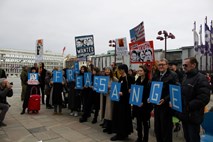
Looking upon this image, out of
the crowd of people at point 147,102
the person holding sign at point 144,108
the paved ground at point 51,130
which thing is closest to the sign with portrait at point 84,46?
the crowd of people at point 147,102

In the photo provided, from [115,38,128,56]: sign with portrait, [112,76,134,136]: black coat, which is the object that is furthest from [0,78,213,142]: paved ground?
[115,38,128,56]: sign with portrait

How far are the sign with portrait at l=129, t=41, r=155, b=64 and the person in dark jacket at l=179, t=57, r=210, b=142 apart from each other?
3.63m

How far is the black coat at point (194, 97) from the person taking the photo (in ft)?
11.5

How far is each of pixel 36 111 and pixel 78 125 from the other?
104 inches

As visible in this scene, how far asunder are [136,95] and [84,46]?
5.25 m

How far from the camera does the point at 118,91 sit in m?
5.33

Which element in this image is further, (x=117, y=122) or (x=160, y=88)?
(x=117, y=122)

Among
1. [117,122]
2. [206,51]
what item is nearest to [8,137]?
[117,122]

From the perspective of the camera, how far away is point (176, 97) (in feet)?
12.4

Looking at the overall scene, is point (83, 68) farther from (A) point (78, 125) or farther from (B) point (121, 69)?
(B) point (121, 69)

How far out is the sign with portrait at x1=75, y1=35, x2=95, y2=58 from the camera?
31.2 feet

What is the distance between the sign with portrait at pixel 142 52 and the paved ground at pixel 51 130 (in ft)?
8.34

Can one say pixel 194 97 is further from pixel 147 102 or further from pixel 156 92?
pixel 147 102

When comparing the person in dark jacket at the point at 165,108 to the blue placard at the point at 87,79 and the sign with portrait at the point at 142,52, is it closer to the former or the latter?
the sign with portrait at the point at 142,52
